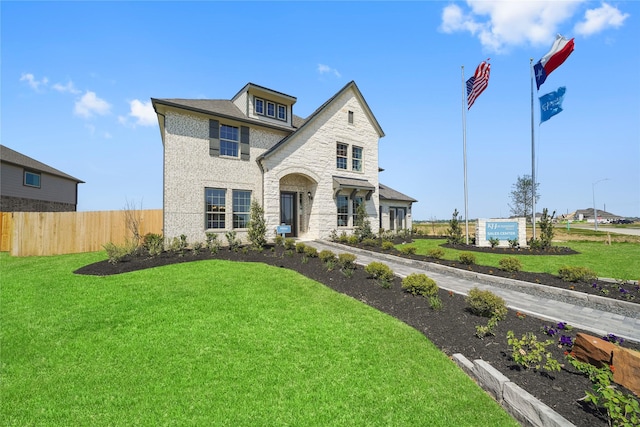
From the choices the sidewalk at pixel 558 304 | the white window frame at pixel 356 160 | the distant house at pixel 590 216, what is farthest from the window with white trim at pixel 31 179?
the distant house at pixel 590 216

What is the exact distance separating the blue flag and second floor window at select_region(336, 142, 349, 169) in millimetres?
11870

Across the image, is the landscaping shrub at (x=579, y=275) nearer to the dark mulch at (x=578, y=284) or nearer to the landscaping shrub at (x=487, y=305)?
the dark mulch at (x=578, y=284)

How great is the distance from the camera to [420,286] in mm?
6594

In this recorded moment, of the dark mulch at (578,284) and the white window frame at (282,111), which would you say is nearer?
the dark mulch at (578,284)

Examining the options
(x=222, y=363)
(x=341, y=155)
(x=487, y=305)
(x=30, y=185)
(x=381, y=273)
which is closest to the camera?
(x=222, y=363)

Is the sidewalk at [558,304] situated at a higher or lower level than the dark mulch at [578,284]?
lower

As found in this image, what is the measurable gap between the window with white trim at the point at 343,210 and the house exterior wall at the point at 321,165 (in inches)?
13.7

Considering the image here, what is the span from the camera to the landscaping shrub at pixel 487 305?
5345mm

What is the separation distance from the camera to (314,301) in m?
6.25

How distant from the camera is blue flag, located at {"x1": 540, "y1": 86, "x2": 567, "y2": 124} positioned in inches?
615

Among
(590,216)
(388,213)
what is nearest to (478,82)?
(388,213)

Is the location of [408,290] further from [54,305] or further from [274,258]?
[54,305]

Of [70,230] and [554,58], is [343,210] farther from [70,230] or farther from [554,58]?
[70,230]

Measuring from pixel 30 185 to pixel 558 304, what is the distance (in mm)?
34772
